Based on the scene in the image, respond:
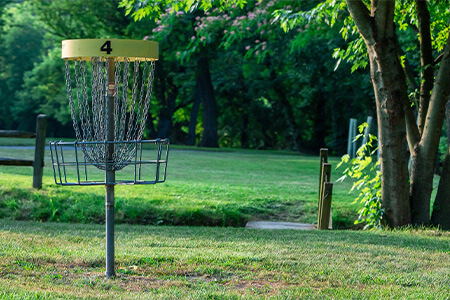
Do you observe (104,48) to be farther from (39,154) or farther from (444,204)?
(39,154)

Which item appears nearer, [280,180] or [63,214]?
[63,214]

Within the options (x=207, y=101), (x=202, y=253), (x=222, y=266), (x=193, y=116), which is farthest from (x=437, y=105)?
(x=193, y=116)

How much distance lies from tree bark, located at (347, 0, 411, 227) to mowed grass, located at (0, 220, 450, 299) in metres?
1.26

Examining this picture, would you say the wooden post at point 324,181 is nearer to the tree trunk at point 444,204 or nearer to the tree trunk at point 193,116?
the tree trunk at point 444,204

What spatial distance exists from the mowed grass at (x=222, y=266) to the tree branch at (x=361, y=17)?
2.99 metres

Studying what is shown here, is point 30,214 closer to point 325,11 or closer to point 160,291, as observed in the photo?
point 325,11

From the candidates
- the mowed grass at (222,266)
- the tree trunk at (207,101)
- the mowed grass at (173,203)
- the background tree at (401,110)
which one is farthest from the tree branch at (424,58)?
the tree trunk at (207,101)

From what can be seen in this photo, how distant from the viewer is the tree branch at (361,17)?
949cm

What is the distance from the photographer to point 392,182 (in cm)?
998

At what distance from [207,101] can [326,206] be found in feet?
97.4

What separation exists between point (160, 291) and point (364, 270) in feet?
6.88

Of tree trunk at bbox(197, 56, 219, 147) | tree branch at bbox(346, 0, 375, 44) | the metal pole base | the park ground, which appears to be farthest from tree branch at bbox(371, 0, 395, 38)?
tree trunk at bbox(197, 56, 219, 147)

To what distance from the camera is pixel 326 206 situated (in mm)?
10367

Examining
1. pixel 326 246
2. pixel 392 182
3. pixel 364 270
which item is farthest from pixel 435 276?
pixel 392 182
